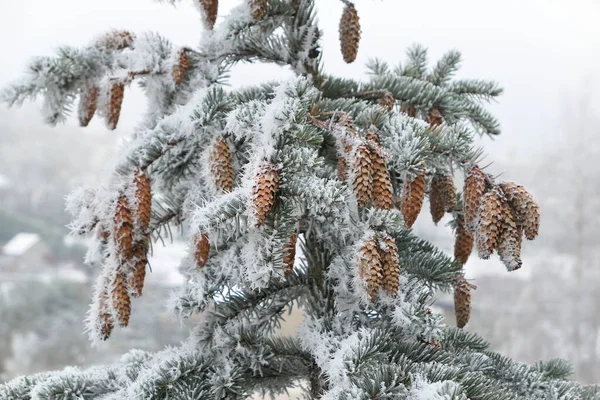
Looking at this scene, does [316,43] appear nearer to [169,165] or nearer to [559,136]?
[169,165]

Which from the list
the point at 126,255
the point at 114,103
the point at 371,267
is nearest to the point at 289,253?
the point at 371,267

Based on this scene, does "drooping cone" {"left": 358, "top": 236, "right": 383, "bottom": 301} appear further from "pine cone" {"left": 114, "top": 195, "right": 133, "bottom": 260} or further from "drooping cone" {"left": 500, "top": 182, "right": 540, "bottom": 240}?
"pine cone" {"left": 114, "top": 195, "right": 133, "bottom": 260}

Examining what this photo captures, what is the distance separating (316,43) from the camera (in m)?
0.69

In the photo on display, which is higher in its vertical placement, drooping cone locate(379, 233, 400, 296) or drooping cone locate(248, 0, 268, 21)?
drooping cone locate(248, 0, 268, 21)

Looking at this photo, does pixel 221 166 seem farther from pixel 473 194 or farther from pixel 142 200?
pixel 473 194

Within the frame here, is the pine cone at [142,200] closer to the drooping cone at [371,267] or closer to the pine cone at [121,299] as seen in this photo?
the pine cone at [121,299]

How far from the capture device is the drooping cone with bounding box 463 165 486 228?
1.58 ft

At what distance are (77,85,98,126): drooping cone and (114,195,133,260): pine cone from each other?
0.17 metres

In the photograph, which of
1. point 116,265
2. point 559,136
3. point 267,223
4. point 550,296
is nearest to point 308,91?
point 267,223

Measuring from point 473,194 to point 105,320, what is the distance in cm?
37

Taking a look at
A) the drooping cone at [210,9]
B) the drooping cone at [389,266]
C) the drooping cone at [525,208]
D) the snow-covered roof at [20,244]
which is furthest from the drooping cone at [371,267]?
the snow-covered roof at [20,244]

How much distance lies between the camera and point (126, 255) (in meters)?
0.55

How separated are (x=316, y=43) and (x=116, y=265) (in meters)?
0.36

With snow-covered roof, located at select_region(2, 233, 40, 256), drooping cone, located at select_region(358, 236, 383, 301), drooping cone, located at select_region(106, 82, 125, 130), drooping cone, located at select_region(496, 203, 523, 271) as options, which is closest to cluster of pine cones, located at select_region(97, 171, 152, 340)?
drooping cone, located at select_region(106, 82, 125, 130)
